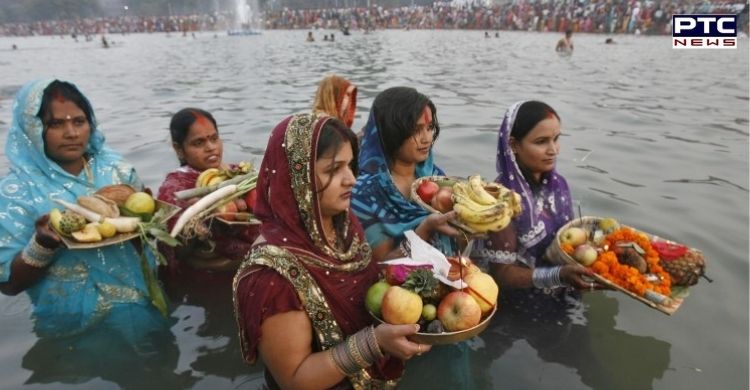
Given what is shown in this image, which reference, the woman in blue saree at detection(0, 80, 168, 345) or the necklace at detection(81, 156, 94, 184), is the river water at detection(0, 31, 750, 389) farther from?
the necklace at detection(81, 156, 94, 184)

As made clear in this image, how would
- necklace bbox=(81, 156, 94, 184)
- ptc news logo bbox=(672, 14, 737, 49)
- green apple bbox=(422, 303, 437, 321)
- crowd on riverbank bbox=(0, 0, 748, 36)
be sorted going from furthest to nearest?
1. crowd on riverbank bbox=(0, 0, 748, 36)
2. ptc news logo bbox=(672, 14, 737, 49)
3. necklace bbox=(81, 156, 94, 184)
4. green apple bbox=(422, 303, 437, 321)

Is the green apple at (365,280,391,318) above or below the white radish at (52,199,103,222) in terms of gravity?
below

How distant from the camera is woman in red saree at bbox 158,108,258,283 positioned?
12.2 ft

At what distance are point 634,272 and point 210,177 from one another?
319cm

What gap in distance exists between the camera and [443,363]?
12.0 feet

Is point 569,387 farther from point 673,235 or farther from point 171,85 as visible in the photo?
point 171,85

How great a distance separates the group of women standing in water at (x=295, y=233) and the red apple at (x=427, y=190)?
0.29ft

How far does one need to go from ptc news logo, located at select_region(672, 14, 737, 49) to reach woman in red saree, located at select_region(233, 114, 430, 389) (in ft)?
33.1

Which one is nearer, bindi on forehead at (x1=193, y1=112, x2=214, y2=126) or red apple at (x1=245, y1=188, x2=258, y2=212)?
red apple at (x1=245, y1=188, x2=258, y2=212)

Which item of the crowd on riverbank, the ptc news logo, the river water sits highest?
the crowd on riverbank

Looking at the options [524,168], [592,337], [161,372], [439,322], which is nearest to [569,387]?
[592,337]

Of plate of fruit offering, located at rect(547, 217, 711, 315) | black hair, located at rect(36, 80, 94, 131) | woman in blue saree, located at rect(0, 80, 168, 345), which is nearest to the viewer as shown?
plate of fruit offering, located at rect(547, 217, 711, 315)

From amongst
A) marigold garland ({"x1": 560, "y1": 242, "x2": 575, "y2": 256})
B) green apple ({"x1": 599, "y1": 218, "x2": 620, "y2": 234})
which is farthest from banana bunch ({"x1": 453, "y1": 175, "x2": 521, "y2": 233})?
green apple ({"x1": 599, "y1": 218, "x2": 620, "y2": 234})

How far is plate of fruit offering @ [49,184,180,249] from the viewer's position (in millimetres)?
2768
